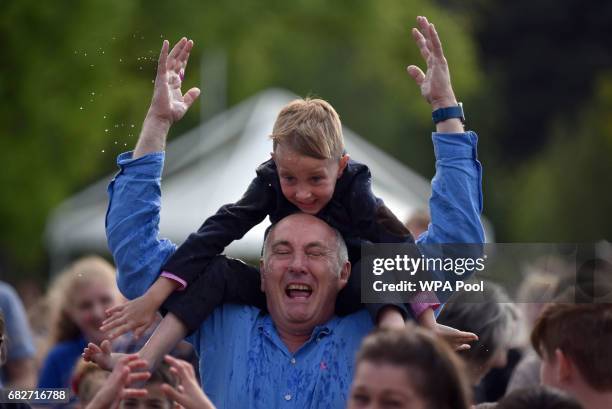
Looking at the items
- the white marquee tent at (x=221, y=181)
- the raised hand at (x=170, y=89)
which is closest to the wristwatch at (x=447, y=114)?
the raised hand at (x=170, y=89)

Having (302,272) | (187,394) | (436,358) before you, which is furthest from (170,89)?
(436,358)

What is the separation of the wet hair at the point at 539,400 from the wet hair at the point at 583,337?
0.80 meters

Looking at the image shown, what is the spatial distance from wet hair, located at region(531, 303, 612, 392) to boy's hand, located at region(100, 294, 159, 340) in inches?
56.2

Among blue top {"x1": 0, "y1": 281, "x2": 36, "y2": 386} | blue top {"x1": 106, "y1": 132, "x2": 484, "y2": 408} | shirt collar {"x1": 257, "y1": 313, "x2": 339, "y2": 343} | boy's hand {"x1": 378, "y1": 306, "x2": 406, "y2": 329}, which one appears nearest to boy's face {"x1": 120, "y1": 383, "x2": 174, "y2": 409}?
blue top {"x1": 106, "y1": 132, "x2": 484, "y2": 408}

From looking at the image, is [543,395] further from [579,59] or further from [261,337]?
[579,59]

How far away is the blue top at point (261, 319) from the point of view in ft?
15.2

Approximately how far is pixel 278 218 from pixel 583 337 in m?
1.15

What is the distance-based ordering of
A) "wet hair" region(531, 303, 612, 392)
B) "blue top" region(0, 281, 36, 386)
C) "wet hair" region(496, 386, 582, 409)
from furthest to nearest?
1. "blue top" region(0, 281, 36, 386)
2. "wet hair" region(531, 303, 612, 392)
3. "wet hair" region(496, 386, 582, 409)

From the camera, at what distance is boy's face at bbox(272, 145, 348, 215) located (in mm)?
4770

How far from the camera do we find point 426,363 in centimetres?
390

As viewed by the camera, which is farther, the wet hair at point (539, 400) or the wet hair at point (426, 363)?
the wet hair at point (539, 400)

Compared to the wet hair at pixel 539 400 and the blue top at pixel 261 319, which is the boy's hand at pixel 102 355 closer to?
the blue top at pixel 261 319

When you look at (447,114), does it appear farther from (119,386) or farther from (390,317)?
(119,386)

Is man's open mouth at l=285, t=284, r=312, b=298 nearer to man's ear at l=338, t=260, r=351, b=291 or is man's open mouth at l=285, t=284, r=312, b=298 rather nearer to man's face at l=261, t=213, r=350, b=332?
man's face at l=261, t=213, r=350, b=332
